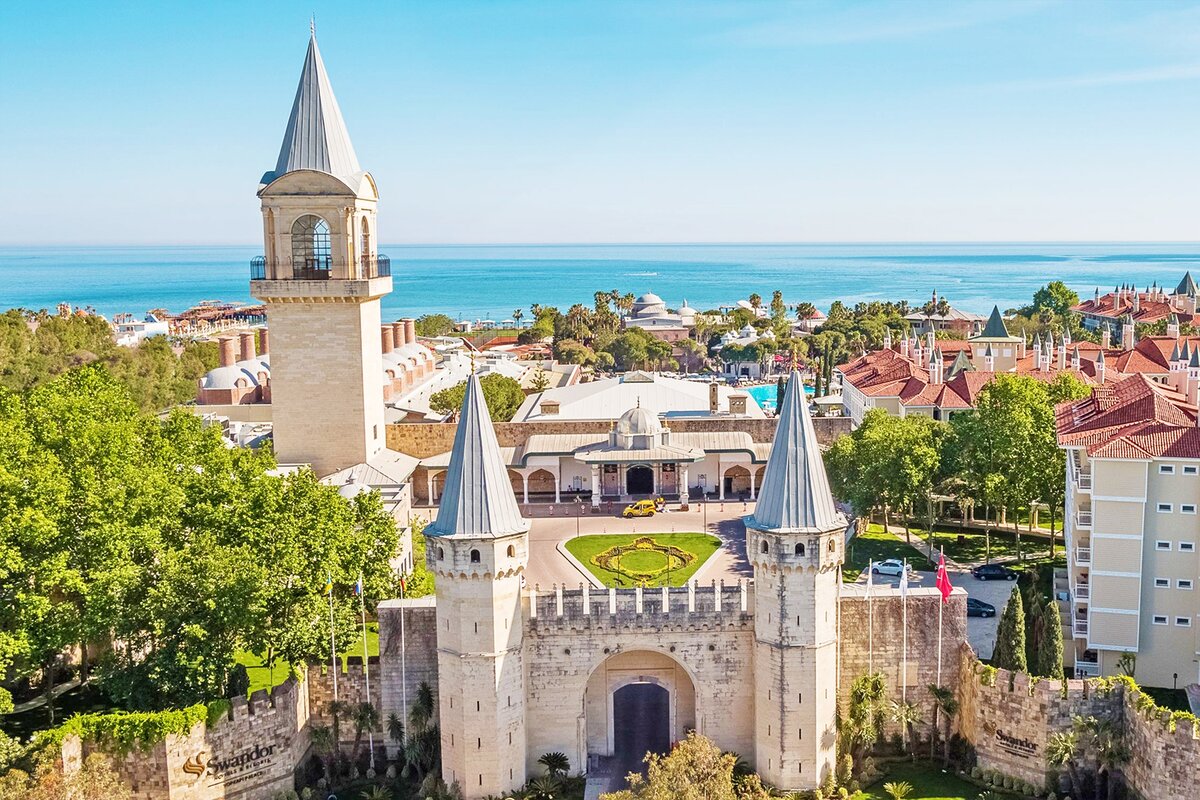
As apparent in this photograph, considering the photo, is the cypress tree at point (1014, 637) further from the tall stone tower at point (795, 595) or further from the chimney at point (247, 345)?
the chimney at point (247, 345)

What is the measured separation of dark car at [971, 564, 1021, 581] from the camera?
44844 mm

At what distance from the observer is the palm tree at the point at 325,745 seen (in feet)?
103

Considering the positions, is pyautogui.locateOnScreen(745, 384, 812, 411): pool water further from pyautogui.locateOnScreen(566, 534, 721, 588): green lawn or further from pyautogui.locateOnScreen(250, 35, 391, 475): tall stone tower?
pyautogui.locateOnScreen(250, 35, 391, 475): tall stone tower

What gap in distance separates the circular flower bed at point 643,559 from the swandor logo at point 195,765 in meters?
18.0

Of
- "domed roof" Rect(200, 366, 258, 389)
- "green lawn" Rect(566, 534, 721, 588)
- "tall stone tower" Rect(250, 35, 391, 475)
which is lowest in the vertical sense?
"green lawn" Rect(566, 534, 721, 588)

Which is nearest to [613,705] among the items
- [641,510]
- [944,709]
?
[944,709]

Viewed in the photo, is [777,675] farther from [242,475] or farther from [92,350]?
[92,350]

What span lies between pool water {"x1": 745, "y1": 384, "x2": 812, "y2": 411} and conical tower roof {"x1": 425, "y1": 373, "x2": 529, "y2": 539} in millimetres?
56904

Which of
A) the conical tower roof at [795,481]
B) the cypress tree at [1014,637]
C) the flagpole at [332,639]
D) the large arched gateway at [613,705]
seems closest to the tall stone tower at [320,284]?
the flagpole at [332,639]

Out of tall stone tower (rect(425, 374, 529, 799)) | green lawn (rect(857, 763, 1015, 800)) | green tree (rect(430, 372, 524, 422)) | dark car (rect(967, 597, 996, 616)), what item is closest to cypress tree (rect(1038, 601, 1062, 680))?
green lawn (rect(857, 763, 1015, 800))

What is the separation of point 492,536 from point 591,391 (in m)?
42.6

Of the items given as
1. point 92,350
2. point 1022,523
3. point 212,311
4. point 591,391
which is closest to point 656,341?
point 591,391

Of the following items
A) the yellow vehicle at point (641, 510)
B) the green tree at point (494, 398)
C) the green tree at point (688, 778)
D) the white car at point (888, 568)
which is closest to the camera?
the green tree at point (688, 778)

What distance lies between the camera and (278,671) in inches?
1363
